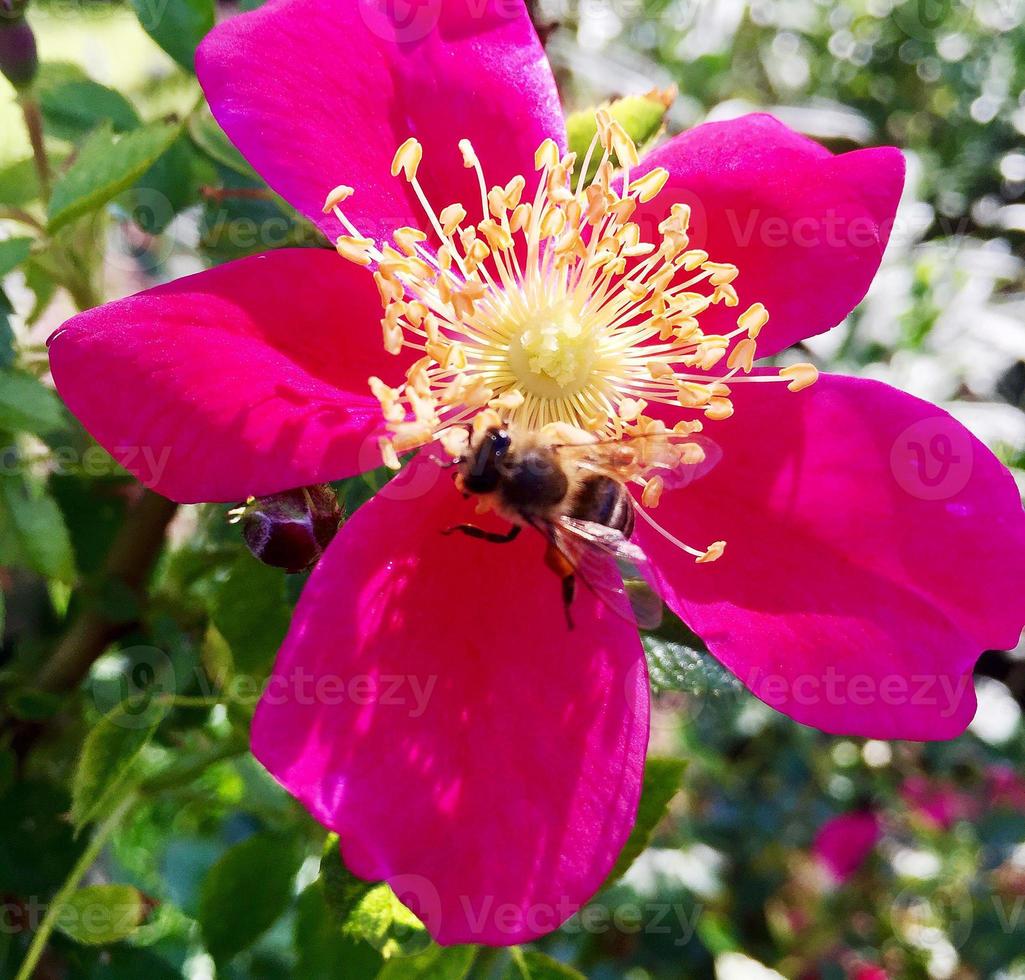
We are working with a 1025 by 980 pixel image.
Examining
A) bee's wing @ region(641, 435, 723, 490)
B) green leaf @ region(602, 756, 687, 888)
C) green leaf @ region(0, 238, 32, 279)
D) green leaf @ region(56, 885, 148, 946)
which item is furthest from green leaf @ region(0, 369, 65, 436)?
green leaf @ region(602, 756, 687, 888)

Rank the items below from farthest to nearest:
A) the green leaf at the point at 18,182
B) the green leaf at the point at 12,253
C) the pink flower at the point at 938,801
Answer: the pink flower at the point at 938,801 < the green leaf at the point at 18,182 < the green leaf at the point at 12,253

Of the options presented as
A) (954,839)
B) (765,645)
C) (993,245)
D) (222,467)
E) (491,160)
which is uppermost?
(491,160)

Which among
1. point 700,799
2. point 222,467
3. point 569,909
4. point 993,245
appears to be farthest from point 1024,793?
point 222,467

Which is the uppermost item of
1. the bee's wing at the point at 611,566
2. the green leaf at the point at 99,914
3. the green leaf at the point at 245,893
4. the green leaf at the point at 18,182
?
the green leaf at the point at 18,182

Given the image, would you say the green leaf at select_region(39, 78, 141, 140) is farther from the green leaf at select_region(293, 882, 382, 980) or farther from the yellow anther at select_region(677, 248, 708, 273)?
the green leaf at select_region(293, 882, 382, 980)

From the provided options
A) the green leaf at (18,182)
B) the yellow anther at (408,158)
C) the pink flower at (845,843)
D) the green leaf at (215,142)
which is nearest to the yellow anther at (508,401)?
the yellow anther at (408,158)

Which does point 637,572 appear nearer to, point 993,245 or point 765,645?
point 765,645

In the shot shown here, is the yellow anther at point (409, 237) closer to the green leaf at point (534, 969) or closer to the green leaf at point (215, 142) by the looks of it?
the green leaf at point (215, 142)
